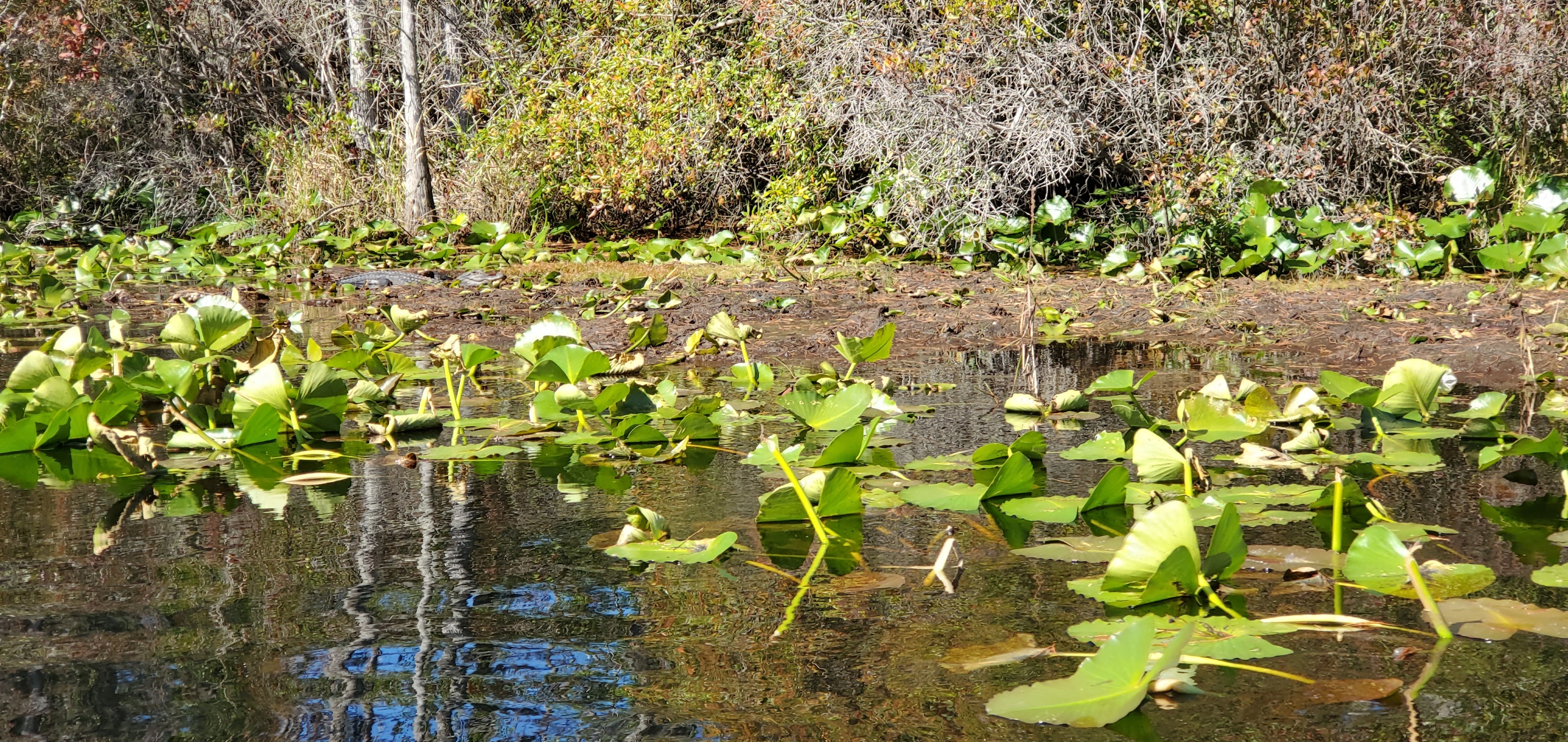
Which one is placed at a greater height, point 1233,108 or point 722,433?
point 1233,108

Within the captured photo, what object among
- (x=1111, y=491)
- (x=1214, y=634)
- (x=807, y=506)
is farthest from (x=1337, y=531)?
(x=807, y=506)

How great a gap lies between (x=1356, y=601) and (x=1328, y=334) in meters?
3.40

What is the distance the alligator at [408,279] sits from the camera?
23.4 feet

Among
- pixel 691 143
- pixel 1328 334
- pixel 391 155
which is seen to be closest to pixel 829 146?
pixel 691 143

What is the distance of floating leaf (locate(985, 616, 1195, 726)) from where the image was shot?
3.97 feet

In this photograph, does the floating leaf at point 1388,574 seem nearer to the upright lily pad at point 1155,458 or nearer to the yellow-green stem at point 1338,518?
the yellow-green stem at point 1338,518

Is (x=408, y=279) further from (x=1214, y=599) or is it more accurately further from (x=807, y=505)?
(x=1214, y=599)

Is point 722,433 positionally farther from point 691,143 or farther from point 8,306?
point 691,143

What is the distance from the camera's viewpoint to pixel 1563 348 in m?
4.09

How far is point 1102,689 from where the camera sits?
4.07ft

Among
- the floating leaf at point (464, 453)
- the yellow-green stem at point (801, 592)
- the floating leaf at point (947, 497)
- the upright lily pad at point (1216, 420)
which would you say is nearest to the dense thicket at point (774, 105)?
the upright lily pad at point (1216, 420)

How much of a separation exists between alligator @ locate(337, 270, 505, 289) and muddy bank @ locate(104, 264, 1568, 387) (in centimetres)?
12

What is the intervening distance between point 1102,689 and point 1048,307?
442 centimetres

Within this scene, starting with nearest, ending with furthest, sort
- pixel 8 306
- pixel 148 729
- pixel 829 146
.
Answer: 1. pixel 148 729
2. pixel 8 306
3. pixel 829 146
